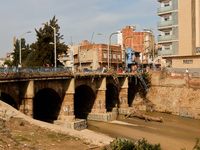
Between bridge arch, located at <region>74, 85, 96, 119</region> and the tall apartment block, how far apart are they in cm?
2010

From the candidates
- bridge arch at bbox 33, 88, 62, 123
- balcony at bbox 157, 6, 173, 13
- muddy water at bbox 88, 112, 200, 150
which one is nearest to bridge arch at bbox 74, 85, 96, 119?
muddy water at bbox 88, 112, 200, 150

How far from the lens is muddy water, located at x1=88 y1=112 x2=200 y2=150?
28873 mm

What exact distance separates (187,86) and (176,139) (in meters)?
18.1

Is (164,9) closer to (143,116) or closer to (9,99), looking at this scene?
(143,116)

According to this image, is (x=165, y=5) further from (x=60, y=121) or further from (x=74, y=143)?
(x=74, y=143)

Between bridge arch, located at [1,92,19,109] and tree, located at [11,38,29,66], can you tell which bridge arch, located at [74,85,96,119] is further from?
tree, located at [11,38,29,66]

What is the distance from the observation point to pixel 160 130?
34.6 m

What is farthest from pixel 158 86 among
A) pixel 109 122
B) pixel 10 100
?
pixel 10 100

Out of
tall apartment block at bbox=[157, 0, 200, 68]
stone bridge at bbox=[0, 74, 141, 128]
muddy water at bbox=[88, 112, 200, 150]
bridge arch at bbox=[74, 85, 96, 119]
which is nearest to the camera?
stone bridge at bbox=[0, 74, 141, 128]

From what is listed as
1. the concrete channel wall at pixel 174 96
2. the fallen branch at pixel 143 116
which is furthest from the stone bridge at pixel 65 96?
the concrete channel wall at pixel 174 96

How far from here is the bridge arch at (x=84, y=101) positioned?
142ft

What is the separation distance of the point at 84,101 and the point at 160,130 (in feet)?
50.1

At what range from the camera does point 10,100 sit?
29.1 metres

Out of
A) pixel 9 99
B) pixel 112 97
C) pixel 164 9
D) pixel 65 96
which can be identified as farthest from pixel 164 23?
pixel 9 99
